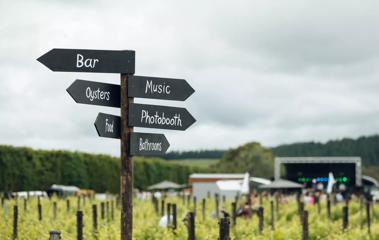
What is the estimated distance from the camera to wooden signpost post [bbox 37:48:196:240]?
940 centimetres

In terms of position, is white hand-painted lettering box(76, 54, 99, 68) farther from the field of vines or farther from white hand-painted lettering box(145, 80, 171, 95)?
the field of vines

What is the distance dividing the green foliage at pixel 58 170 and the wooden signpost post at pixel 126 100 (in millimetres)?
37016

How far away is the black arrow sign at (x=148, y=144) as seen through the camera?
31.3 ft

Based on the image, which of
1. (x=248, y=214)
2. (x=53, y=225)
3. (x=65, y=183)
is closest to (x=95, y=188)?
(x=65, y=183)

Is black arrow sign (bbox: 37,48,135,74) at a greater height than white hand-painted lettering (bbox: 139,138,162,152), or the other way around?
black arrow sign (bbox: 37,48,135,74)

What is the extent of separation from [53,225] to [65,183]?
32.1 m

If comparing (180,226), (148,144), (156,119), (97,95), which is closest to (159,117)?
(156,119)

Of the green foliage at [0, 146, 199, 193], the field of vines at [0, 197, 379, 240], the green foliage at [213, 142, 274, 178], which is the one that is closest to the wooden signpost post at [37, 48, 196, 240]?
the field of vines at [0, 197, 379, 240]

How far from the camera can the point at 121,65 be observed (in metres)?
9.64

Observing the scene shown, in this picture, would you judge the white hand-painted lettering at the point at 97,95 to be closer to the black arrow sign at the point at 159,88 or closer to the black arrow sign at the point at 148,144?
the black arrow sign at the point at 159,88

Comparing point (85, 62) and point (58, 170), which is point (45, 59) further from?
point (58, 170)

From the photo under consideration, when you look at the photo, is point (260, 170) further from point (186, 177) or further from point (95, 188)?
point (95, 188)

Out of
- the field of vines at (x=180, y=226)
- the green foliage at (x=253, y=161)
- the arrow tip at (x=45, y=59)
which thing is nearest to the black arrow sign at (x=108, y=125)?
the arrow tip at (x=45, y=59)

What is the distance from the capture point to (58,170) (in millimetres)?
51812
